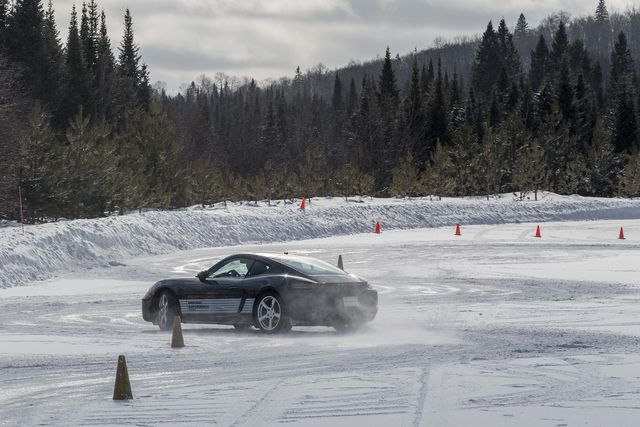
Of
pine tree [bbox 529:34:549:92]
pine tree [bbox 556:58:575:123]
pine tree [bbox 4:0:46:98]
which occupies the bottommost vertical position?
pine tree [bbox 556:58:575:123]

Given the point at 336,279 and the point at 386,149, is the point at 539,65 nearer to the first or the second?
the point at 386,149

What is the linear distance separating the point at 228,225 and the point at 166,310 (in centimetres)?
2455

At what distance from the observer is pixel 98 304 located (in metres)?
19.4

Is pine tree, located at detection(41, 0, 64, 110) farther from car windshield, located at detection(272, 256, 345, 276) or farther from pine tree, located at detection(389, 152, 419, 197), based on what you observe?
car windshield, located at detection(272, 256, 345, 276)


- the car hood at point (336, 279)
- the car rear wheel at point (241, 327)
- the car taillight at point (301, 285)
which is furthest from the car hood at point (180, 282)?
the car hood at point (336, 279)

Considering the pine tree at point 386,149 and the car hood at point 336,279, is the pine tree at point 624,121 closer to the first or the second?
the pine tree at point 386,149

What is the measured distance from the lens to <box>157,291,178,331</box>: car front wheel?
15961 millimetres

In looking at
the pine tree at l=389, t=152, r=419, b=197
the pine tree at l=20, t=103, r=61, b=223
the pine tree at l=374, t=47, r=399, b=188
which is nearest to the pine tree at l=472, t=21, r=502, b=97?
the pine tree at l=374, t=47, r=399, b=188

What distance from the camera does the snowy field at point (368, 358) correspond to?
8.84 meters

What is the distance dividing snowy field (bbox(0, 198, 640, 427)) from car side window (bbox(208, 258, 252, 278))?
874 mm

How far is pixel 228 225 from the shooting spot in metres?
40.5

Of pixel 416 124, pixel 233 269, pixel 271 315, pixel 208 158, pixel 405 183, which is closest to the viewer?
pixel 271 315

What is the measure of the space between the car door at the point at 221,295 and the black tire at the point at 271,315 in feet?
1.21

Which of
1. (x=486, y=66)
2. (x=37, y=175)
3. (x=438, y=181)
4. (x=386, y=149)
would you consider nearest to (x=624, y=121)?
(x=386, y=149)
